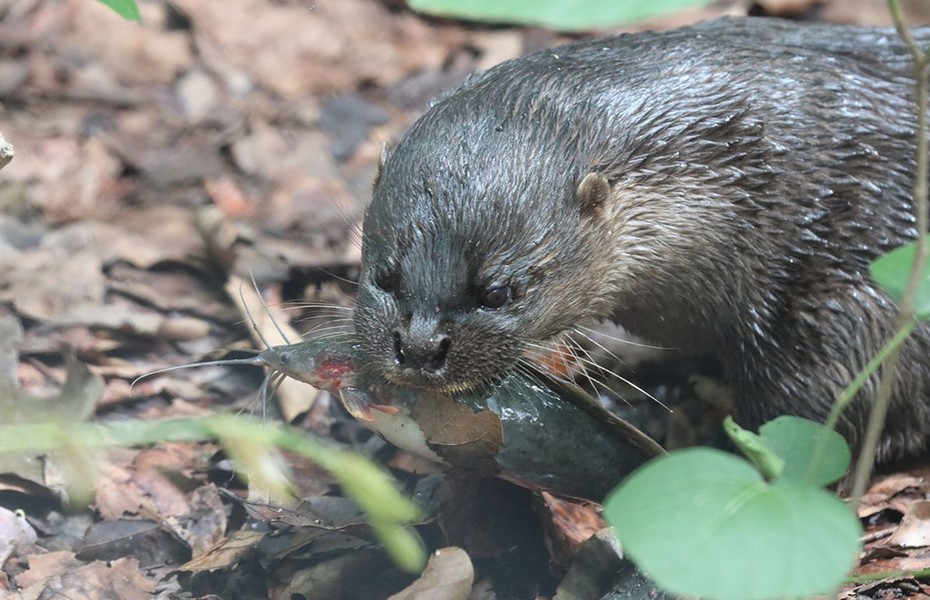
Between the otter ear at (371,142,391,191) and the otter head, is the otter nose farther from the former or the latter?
the otter ear at (371,142,391,191)

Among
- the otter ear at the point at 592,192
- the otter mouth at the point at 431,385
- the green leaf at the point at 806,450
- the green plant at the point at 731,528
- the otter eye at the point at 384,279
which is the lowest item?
the otter mouth at the point at 431,385

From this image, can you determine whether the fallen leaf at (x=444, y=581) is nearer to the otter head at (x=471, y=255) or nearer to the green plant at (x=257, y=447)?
the otter head at (x=471, y=255)

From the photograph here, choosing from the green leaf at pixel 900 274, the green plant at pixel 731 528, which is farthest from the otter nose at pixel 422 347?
the green leaf at pixel 900 274

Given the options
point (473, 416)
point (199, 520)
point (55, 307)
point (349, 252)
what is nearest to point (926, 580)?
point (473, 416)

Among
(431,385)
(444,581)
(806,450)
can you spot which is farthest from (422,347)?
(806,450)

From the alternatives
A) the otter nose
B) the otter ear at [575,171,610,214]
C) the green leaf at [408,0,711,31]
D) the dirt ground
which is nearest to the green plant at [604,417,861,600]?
the green leaf at [408,0,711,31]

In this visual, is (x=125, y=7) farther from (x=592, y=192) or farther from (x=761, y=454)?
(x=761, y=454)

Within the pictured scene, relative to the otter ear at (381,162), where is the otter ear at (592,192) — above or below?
above

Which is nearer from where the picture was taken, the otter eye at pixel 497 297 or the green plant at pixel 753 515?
the green plant at pixel 753 515
